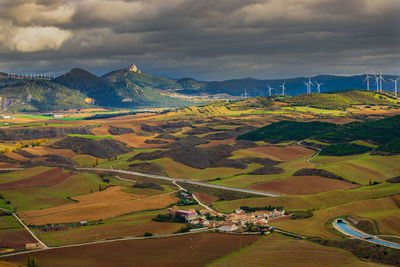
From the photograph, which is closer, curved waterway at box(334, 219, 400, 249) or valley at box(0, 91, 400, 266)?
curved waterway at box(334, 219, 400, 249)

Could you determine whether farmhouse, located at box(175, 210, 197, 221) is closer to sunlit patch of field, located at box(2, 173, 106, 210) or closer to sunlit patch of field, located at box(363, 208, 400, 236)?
sunlit patch of field, located at box(2, 173, 106, 210)

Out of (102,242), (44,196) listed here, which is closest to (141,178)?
(44,196)

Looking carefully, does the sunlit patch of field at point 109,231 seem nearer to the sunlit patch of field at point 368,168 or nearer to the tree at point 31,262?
the tree at point 31,262

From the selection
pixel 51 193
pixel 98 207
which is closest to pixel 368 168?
pixel 98 207

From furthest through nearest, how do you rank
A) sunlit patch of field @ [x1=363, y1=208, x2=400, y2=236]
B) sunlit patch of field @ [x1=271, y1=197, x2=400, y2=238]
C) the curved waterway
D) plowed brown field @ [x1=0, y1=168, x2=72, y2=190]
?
1. plowed brown field @ [x1=0, y1=168, x2=72, y2=190]
2. sunlit patch of field @ [x1=271, y1=197, x2=400, y2=238]
3. sunlit patch of field @ [x1=363, y1=208, x2=400, y2=236]
4. the curved waterway

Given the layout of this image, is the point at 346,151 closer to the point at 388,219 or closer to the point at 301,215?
the point at 301,215

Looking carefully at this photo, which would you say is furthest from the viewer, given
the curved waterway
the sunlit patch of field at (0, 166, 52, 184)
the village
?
the sunlit patch of field at (0, 166, 52, 184)

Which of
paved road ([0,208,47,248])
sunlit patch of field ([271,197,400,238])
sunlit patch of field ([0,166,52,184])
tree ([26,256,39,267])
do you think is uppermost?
sunlit patch of field ([0,166,52,184])

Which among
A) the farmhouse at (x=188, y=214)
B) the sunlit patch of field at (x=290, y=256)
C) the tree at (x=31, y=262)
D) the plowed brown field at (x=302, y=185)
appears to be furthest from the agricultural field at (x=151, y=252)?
the plowed brown field at (x=302, y=185)

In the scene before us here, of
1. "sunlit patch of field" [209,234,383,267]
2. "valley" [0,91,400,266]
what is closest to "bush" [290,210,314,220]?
"valley" [0,91,400,266]
